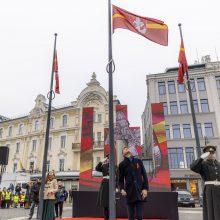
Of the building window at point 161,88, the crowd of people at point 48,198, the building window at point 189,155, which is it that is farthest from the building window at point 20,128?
the building window at point 189,155

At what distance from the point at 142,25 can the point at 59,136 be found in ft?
127

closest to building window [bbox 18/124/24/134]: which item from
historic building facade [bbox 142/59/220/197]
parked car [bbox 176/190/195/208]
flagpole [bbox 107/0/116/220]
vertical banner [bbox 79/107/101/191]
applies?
historic building facade [bbox 142/59/220/197]

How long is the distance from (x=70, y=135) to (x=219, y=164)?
39985 millimetres

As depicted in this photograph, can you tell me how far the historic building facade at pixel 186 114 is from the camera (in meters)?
34.9

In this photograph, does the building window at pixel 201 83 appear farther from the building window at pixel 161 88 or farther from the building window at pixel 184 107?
the building window at pixel 161 88

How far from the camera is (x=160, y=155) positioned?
13.5 meters

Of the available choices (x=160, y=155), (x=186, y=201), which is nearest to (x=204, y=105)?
(x=186, y=201)

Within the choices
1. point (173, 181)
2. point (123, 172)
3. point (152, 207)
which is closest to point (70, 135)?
point (173, 181)

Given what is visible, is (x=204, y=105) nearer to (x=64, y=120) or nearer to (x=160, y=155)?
(x=64, y=120)

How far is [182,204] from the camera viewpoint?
71.4 ft

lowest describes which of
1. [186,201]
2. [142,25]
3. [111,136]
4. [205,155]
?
[186,201]

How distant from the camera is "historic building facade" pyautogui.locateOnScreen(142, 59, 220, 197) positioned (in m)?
34.9

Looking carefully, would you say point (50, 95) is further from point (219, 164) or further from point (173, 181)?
point (173, 181)

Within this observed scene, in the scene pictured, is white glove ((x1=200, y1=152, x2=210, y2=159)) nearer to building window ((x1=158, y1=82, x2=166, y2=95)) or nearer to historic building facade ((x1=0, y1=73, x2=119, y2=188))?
historic building facade ((x1=0, y1=73, x2=119, y2=188))
